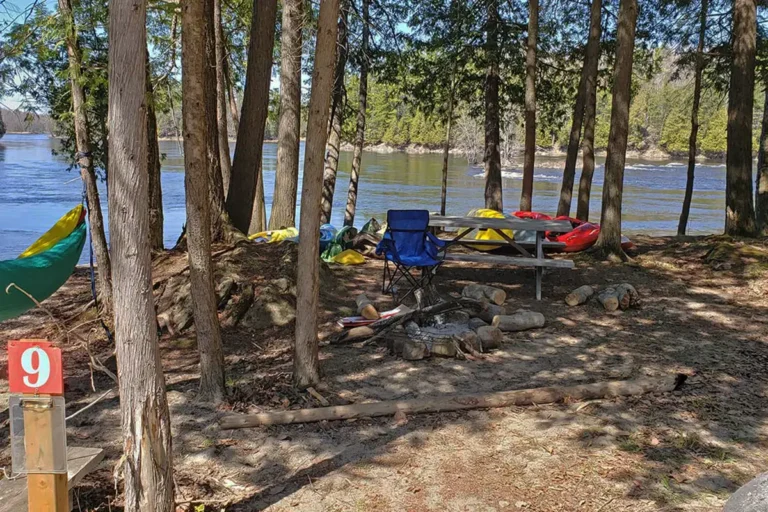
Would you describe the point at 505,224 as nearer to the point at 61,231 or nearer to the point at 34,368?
the point at 61,231

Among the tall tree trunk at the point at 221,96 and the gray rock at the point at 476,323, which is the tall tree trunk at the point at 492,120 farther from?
the gray rock at the point at 476,323

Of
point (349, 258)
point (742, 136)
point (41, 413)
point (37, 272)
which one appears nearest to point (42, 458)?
point (41, 413)

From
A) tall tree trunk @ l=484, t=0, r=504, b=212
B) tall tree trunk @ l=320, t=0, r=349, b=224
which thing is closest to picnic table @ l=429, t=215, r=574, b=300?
tall tree trunk @ l=320, t=0, r=349, b=224

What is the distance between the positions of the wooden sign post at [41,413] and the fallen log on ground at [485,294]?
442 centimetres

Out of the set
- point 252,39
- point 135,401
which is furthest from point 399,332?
point 252,39

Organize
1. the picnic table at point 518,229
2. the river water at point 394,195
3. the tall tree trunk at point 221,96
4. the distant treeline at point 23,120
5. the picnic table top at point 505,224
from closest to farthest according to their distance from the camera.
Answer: the distant treeline at point 23,120, the picnic table at point 518,229, the picnic table top at point 505,224, the tall tree trunk at point 221,96, the river water at point 394,195

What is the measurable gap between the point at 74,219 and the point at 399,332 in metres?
3.01

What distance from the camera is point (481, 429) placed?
347cm

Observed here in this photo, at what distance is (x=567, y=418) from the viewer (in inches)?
141

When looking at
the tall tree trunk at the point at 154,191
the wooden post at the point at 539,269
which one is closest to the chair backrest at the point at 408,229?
the wooden post at the point at 539,269

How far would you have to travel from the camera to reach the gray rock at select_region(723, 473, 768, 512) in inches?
78.7

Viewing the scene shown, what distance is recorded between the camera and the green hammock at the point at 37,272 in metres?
4.38

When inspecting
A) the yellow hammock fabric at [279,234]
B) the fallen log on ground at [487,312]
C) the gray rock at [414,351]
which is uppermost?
the yellow hammock fabric at [279,234]

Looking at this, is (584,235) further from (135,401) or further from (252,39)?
(135,401)
